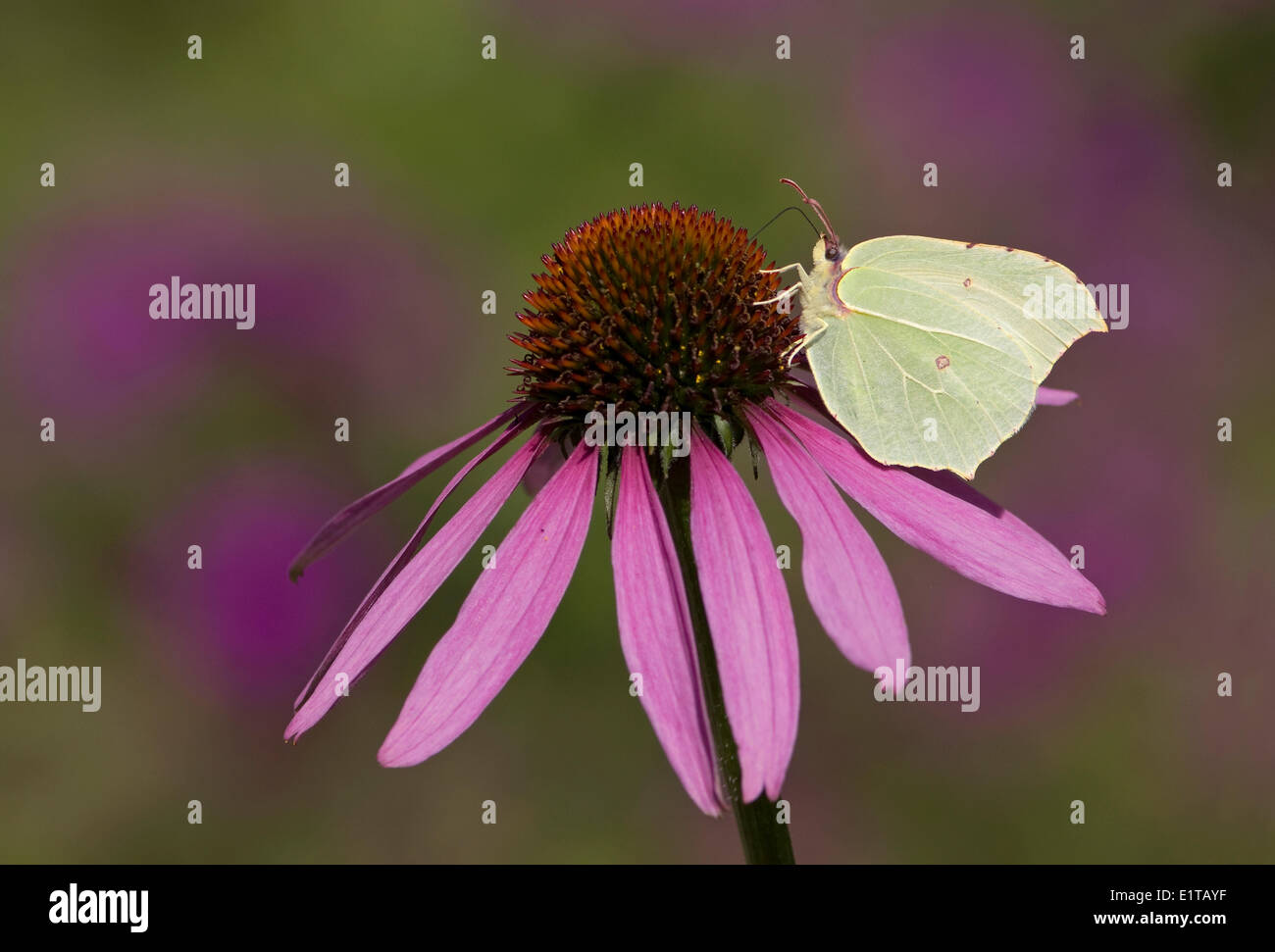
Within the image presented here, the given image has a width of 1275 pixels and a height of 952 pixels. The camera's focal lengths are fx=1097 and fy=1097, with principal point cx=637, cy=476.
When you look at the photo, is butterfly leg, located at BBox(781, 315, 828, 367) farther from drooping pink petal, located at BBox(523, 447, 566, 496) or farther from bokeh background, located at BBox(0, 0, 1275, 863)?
bokeh background, located at BBox(0, 0, 1275, 863)

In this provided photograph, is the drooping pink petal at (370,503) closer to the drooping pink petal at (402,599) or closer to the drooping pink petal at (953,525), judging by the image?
the drooping pink petal at (402,599)

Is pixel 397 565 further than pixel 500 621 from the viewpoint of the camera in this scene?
Yes

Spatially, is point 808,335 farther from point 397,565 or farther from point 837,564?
point 397,565

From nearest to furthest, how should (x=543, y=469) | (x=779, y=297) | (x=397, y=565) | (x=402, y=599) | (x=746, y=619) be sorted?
(x=746, y=619) < (x=402, y=599) < (x=397, y=565) < (x=779, y=297) < (x=543, y=469)

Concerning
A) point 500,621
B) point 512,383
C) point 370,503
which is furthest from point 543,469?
point 512,383

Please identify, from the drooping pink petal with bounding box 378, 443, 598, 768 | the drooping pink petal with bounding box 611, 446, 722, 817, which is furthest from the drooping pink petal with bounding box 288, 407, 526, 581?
the drooping pink petal with bounding box 611, 446, 722, 817
